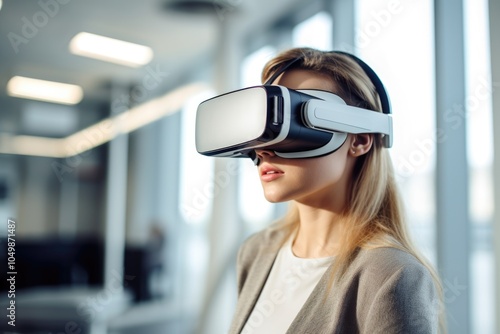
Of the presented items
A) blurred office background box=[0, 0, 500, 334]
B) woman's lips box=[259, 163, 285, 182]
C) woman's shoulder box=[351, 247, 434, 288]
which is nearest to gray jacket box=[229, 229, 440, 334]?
woman's shoulder box=[351, 247, 434, 288]

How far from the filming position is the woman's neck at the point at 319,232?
3.59 ft

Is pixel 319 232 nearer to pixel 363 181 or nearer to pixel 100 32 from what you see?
pixel 363 181

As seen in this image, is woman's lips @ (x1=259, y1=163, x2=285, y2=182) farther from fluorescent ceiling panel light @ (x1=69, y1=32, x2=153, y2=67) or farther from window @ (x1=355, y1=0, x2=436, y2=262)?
fluorescent ceiling panel light @ (x1=69, y1=32, x2=153, y2=67)

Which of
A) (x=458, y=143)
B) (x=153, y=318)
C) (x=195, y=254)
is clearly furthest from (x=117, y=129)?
(x=458, y=143)

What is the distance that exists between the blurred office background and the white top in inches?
31.1

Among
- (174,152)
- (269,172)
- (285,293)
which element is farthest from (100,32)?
(285,293)

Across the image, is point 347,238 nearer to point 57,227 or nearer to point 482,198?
point 482,198

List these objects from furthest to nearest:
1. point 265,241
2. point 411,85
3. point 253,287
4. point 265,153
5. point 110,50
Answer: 1. point 110,50
2. point 411,85
3. point 265,241
4. point 253,287
5. point 265,153

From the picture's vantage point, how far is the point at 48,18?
9.42 feet

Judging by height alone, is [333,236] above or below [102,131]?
below

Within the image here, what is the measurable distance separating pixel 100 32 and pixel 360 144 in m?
2.56

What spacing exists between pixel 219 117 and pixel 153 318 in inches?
109

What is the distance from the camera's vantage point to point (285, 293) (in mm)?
1083

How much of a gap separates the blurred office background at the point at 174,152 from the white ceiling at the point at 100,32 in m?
0.01
